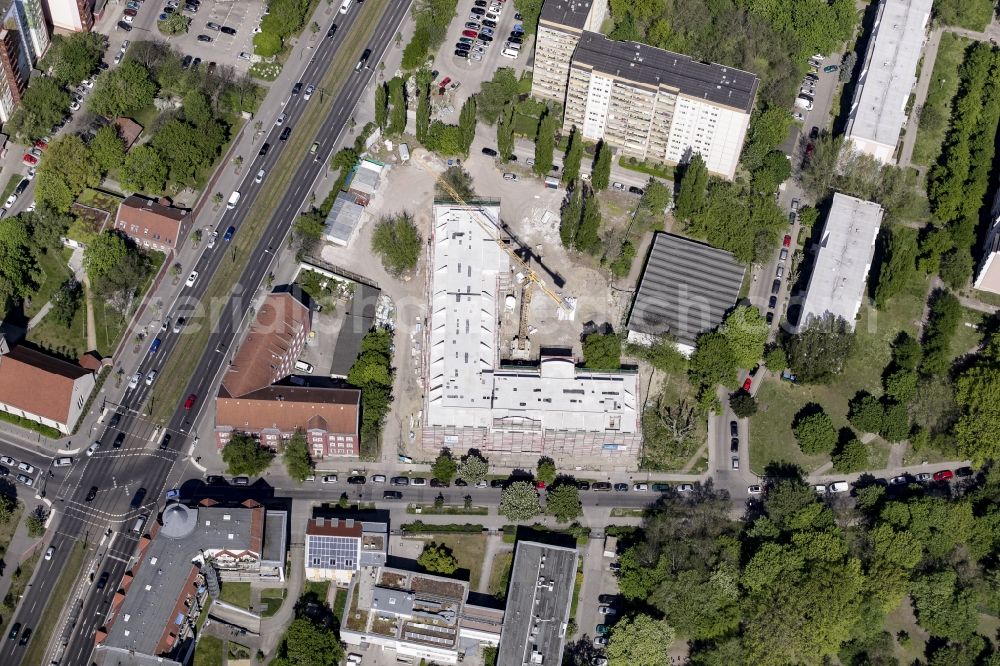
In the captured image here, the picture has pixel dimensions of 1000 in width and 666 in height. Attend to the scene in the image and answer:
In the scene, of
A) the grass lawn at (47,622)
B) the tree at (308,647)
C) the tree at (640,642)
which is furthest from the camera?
the grass lawn at (47,622)

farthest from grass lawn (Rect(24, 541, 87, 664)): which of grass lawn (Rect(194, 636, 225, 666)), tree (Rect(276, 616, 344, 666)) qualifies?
tree (Rect(276, 616, 344, 666))

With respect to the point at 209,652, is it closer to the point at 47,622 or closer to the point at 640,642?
the point at 47,622

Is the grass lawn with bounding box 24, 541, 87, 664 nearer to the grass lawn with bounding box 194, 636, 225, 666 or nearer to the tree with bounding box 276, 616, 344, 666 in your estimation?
the grass lawn with bounding box 194, 636, 225, 666

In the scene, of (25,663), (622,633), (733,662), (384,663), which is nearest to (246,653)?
(384,663)

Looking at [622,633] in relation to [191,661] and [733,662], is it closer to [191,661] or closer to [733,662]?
[733,662]

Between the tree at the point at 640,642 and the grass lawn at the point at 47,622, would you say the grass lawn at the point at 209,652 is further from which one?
the tree at the point at 640,642

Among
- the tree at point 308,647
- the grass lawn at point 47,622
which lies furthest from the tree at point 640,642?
the grass lawn at point 47,622

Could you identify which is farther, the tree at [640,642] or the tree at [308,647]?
the tree at [640,642]
